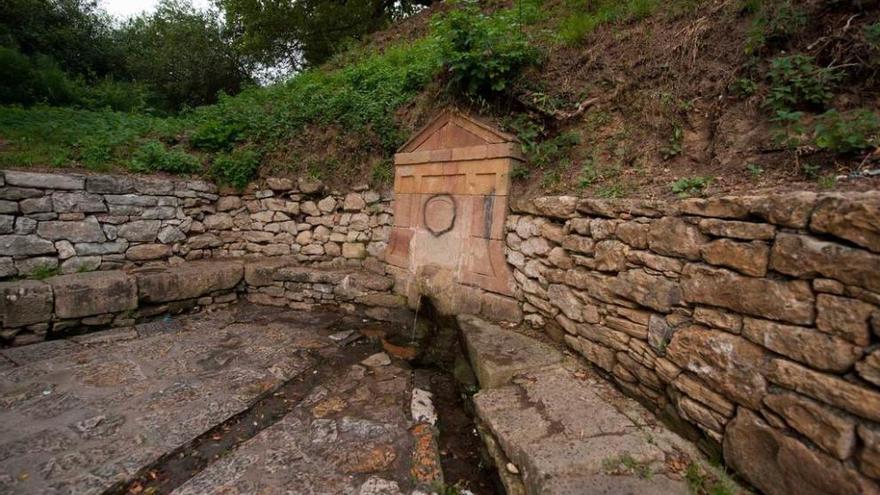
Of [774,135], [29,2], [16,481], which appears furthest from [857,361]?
[29,2]

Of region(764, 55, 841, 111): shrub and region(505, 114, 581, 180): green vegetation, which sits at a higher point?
region(764, 55, 841, 111): shrub

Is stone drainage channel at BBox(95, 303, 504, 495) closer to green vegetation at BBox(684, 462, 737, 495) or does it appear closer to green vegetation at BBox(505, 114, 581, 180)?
green vegetation at BBox(684, 462, 737, 495)

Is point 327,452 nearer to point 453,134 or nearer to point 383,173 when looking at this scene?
point 453,134

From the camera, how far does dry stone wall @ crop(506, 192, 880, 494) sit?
1.50 meters

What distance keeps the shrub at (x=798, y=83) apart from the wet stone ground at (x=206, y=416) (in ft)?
11.3

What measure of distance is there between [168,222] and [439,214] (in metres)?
3.84

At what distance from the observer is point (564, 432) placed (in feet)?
7.23

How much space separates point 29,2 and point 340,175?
9.06 meters

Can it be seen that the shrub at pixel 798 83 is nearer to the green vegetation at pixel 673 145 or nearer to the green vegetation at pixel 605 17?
the green vegetation at pixel 673 145

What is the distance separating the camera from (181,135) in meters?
6.14

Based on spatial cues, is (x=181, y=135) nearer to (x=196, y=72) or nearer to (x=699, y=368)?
(x=196, y=72)

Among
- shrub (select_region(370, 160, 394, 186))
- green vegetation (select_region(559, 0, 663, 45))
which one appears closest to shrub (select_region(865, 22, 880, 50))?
green vegetation (select_region(559, 0, 663, 45))

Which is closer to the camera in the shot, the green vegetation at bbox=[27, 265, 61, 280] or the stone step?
the stone step

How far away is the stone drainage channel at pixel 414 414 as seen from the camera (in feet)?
7.48
